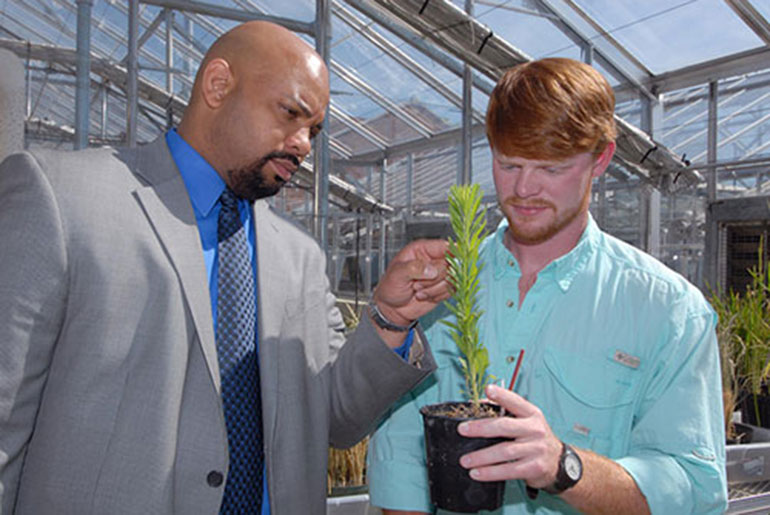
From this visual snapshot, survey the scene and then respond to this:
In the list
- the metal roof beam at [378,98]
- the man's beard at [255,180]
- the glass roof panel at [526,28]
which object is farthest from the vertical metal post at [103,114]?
the man's beard at [255,180]

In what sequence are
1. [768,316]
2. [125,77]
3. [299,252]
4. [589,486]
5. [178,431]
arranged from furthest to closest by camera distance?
[125,77] < [768,316] < [299,252] < [178,431] < [589,486]

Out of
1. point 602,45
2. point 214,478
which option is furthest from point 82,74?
point 602,45

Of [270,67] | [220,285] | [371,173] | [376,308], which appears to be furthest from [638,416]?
[371,173]

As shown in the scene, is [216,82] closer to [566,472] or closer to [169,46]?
[566,472]

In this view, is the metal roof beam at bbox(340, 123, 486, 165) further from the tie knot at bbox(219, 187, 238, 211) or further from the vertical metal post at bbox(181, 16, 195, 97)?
the tie knot at bbox(219, 187, 238, 211)

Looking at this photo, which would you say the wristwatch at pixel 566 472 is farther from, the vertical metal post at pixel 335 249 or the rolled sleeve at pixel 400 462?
the vertical metal post at pixel 335 249

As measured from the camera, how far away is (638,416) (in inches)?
42.7

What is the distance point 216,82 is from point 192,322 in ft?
1.52

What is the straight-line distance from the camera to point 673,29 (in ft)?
21.9

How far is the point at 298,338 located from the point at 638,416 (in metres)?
0.63

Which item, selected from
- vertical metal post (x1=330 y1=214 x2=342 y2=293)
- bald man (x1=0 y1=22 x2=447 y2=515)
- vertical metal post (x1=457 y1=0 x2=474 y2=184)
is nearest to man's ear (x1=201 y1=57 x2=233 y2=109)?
bald man (x1=0 y1=22 x2=447 y2=515)

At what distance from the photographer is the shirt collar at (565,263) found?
1.16 m

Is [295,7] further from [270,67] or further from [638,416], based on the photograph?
[638,416]

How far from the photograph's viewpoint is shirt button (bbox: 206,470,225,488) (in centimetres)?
106
